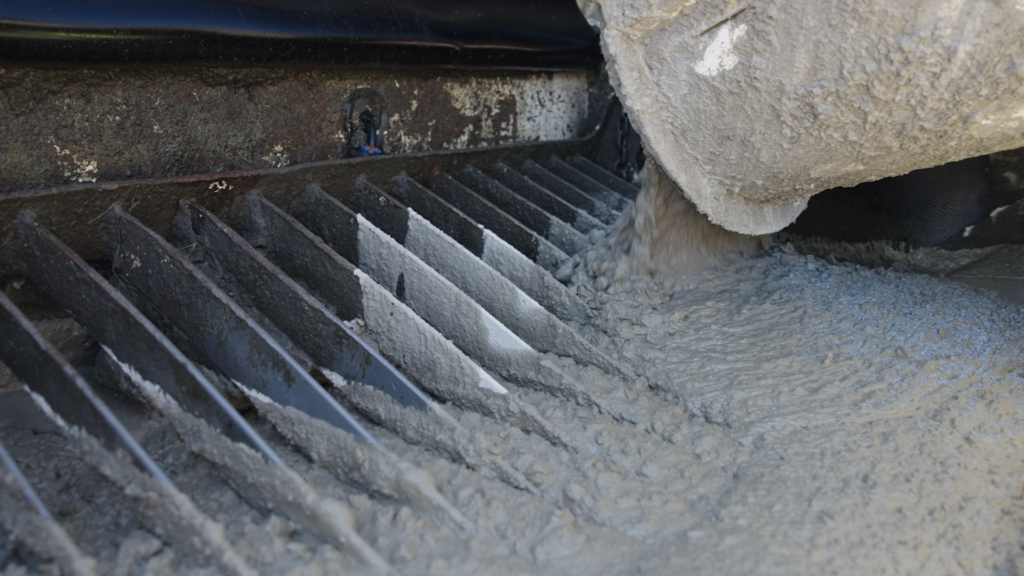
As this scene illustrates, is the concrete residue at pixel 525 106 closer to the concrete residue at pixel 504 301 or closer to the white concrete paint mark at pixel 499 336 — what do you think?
the concrete residue at pixel 504 301

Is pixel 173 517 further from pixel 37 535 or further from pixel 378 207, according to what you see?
pixel 378 207

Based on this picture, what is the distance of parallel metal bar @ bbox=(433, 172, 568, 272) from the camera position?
2.36 metres

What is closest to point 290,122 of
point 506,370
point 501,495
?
point 506,370

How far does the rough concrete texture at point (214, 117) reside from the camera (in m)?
1.74

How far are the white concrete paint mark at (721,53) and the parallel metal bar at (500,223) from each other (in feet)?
2.94

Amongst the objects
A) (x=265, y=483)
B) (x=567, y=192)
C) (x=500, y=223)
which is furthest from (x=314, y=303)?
(x=567, y=192)

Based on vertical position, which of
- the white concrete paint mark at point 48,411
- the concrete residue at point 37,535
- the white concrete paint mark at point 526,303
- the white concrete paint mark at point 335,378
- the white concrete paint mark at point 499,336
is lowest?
the concrete residue at point 37,535

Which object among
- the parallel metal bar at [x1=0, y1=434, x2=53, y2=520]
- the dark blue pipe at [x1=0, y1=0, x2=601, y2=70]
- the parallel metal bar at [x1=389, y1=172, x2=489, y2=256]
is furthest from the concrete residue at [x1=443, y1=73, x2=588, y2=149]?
the parallel metal bar at [x1=0, y1=434, x2=53, y2=520]

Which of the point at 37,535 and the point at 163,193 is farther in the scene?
the point at 163,193

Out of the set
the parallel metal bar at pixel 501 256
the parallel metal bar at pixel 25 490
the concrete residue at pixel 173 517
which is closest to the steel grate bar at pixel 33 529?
the parallel metal bar at pixel 25 490

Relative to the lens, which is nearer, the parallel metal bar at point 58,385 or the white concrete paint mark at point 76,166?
the parallel metal bar at point 58,385

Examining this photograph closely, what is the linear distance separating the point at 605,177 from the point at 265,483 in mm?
2294

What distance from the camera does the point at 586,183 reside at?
306cm

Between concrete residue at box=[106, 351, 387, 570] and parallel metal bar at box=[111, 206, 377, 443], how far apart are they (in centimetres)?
19
